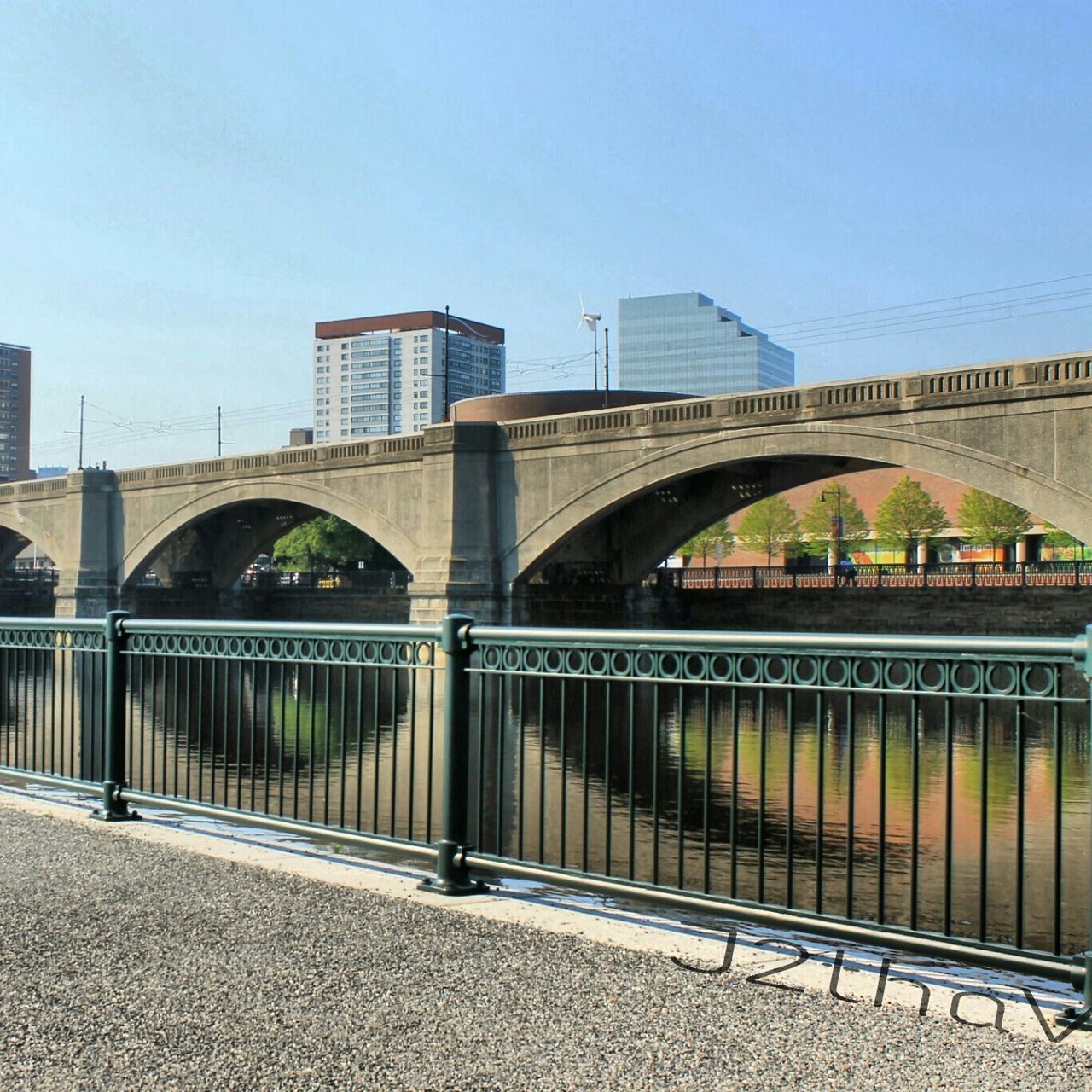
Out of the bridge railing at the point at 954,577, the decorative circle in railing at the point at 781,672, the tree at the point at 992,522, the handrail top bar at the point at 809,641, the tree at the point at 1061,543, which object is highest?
the tree at the point at 992,522

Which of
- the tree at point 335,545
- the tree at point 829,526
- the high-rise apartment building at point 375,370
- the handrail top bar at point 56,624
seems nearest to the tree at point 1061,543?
the tree at point 829,526

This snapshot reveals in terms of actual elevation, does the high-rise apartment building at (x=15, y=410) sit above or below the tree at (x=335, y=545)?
above

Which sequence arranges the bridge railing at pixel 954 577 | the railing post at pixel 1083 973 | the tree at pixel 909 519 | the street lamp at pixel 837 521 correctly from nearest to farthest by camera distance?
1. the railing post at pixel 1083 973
2. the bridge railing at pixel 954 577
3. the street lamp at pixel 837 521
4. the tree at pixel 909 519

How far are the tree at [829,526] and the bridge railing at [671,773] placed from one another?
45.8 metres

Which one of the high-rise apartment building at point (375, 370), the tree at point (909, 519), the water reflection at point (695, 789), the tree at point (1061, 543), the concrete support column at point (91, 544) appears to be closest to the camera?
the water reflection at point (695, 789)

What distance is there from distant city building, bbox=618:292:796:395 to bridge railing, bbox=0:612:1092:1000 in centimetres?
11969

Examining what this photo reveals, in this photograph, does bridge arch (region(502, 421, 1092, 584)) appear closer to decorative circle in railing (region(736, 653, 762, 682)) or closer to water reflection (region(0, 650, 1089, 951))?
water reflection (region(0, 650, 1089, 951))

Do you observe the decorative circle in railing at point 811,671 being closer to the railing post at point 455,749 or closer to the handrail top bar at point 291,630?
the railing post at point 455,749

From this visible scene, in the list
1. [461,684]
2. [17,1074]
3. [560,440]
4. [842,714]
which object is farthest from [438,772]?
[560,440]

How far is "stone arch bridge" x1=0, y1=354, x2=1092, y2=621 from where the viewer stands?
1038 inches

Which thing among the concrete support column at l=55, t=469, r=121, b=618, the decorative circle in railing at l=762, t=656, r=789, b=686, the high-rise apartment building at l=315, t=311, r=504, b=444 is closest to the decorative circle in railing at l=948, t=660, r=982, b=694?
the decorative circle in railing at l=762, t=656, r=789, b=686

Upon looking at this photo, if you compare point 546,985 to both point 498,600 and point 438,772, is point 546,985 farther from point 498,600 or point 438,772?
point 498,600

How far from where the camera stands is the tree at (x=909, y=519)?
6153 centimetres

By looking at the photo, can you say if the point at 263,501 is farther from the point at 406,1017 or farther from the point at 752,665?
the point at 406,1017
